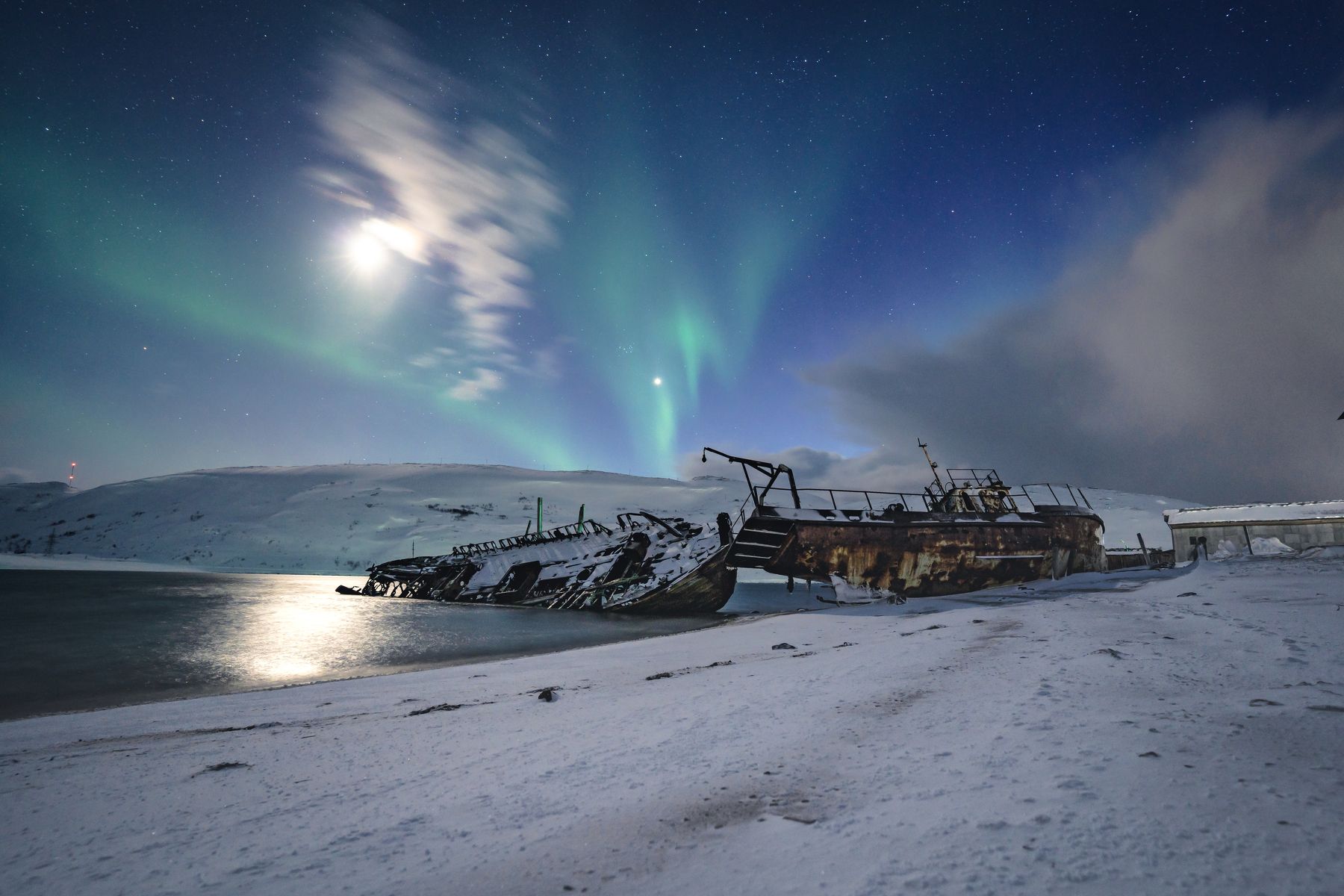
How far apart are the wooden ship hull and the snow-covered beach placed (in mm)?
15910

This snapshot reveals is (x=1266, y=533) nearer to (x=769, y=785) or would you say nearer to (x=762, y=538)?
(x=762, y=538)

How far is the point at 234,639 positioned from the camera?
17250 mm

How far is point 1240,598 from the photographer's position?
9195 mm

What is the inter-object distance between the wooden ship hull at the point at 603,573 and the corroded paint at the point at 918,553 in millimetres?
3695

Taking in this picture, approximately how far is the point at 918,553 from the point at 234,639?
892 inches

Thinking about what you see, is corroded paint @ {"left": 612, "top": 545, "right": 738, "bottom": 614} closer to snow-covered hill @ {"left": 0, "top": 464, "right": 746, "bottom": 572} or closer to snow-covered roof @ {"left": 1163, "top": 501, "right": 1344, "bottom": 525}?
snow-covered roof @ {"left": 1163, "top": 501, "right": 1344, "bottom": 525}

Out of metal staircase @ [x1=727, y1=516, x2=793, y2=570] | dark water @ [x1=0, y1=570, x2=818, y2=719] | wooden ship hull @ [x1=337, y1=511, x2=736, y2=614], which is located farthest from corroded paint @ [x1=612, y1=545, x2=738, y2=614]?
metal staircase @ [x1=727, y1=516, x2=793, y2=570]

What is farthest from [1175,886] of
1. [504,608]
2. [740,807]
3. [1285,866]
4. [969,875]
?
[504,608]

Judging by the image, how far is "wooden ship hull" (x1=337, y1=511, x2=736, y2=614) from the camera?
2170cm

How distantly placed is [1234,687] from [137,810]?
22.6ft

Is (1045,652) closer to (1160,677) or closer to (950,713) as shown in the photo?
(1160,677)

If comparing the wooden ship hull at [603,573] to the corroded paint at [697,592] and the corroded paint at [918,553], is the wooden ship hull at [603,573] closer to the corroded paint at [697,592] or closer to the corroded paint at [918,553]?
the corroded paint at [697,592]

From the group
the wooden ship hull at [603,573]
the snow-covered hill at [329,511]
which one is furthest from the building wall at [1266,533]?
the snow-covered hill at [329,511]

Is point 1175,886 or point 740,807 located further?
point 740,807
